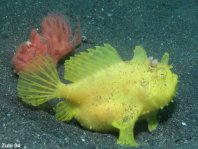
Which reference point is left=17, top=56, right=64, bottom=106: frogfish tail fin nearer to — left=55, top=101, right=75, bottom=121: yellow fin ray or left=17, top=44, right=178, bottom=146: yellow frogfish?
left=17, top=44, right=178, bottom=146: yellow frogfish

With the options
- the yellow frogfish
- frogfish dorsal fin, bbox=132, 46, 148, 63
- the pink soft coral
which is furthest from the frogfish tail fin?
frogfish dorsal fin, bbox=132, 46, 148, 63

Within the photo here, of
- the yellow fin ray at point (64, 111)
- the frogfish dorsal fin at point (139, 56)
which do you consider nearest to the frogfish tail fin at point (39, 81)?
the yellow fin ray at point (64, 111)

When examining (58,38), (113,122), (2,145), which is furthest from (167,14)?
(2,145)

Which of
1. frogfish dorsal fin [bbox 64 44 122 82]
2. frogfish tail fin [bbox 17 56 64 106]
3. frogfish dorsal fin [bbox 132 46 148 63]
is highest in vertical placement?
frogfish dorsal fin [bbox 132 46 148 63]

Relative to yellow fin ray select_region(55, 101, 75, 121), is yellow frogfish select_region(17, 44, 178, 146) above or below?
above

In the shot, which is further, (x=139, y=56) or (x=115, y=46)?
(x=115, y=46)

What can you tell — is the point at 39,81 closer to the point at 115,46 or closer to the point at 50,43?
the point at 50,43

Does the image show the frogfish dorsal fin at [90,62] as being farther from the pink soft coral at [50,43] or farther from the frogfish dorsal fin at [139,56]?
the pink soft coral at [50,43]

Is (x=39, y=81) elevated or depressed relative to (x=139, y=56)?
depressed

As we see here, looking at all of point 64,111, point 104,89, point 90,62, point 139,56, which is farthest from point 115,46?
point 64,111
